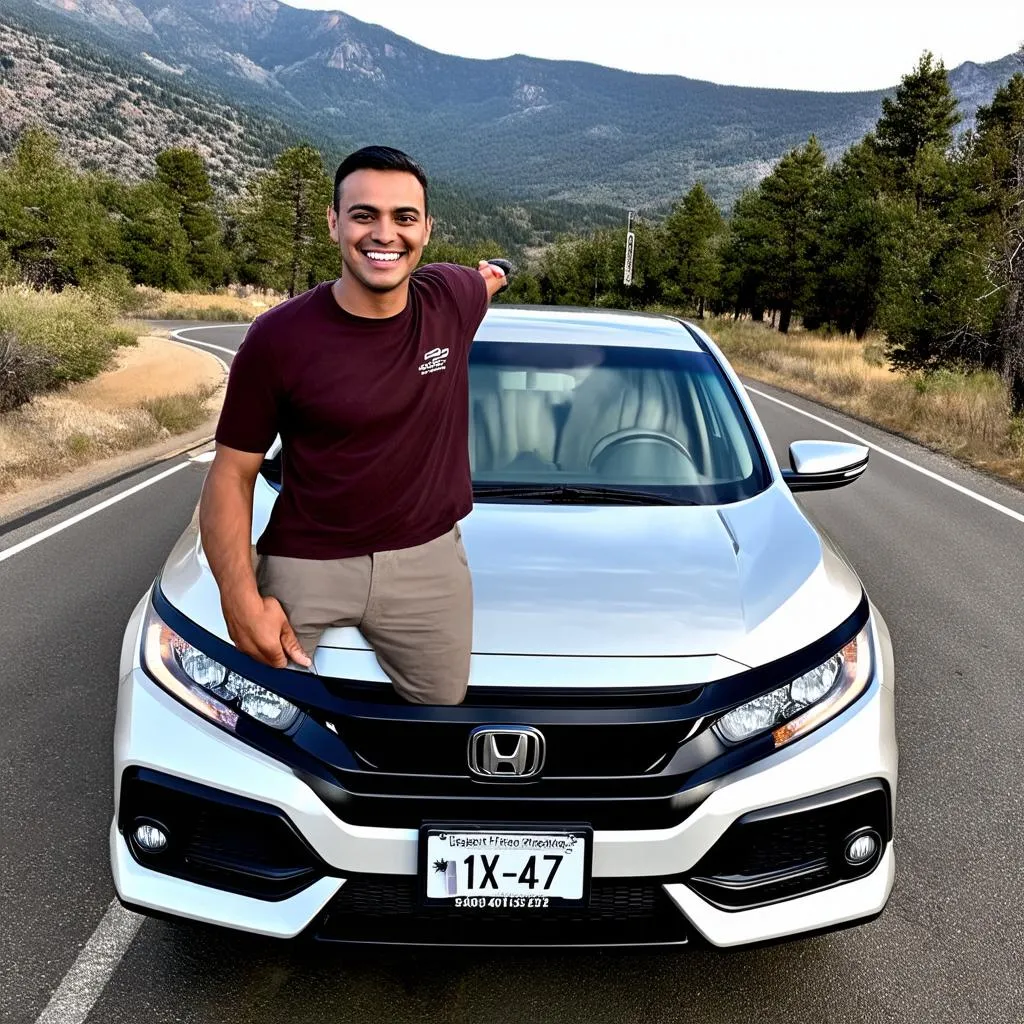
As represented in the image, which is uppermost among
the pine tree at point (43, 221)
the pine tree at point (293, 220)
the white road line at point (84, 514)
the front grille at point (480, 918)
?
the front grille at point (480, 918)

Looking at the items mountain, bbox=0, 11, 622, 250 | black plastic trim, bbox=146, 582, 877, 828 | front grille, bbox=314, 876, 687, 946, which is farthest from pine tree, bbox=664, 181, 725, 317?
front grille, bbox=314, 876, 687, 946

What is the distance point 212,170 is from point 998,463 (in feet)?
503

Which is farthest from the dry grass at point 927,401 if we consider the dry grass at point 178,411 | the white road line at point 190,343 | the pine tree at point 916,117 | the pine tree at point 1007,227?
the pine tree at point 916,117

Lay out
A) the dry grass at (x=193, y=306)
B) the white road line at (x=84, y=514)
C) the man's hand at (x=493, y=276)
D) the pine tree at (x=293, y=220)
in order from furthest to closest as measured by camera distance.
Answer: the pine tree at (x=293, y=220), the dry grass at (x=193, y=306), the white road line at (x=84, y=514), the man's hand at (x=493, y=276)

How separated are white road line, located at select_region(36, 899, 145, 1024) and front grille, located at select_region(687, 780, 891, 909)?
1556mm

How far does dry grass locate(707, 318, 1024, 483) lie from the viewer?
1484 cm

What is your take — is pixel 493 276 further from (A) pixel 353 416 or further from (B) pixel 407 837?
(B) pixel 407 837

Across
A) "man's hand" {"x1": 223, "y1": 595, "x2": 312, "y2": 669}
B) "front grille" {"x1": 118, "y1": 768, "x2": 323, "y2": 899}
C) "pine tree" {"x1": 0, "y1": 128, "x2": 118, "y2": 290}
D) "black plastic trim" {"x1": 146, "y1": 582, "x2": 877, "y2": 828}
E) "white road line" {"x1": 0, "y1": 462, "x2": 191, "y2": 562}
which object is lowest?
"pine tree" {"x1": 0, "y1": 128, "x2": 118, "y2": 290}

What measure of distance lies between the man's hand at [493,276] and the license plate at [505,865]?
1.44 metres

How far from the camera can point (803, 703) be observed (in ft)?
8.23

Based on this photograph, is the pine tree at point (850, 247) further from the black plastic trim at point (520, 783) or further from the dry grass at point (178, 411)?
the black plastic trim at point (520, 783)

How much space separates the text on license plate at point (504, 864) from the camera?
2316 mm

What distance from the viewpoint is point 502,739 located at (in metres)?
2.34

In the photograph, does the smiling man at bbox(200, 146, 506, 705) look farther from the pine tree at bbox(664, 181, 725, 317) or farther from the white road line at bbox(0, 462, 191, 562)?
the pine tree at bbox(664, 181, 725, 317)
